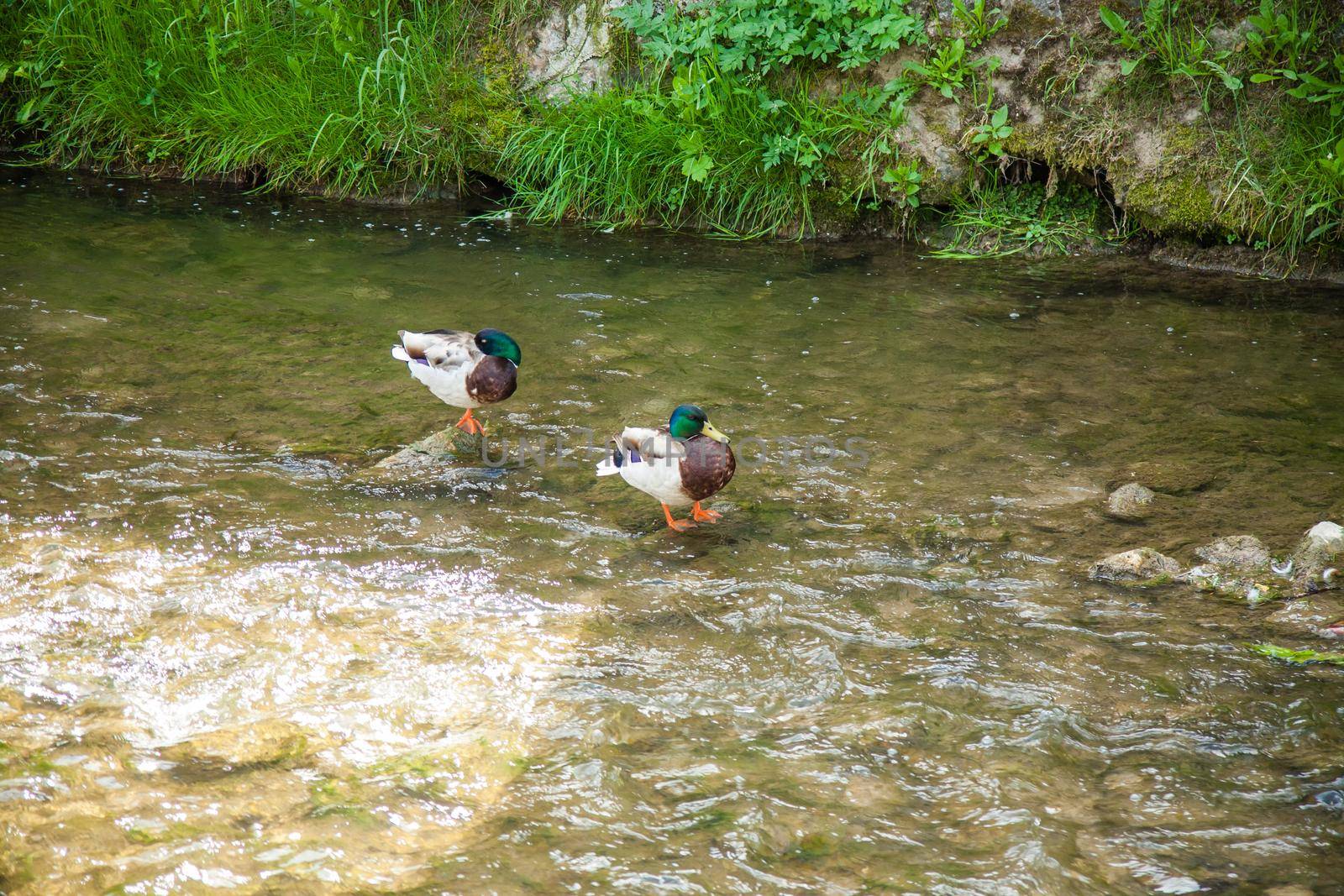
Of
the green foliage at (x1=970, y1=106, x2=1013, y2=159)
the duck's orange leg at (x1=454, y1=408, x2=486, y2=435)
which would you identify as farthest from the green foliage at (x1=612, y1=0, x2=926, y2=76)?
the duck's orange leg at (x1=454, y1=408, x2=486, y2=435)

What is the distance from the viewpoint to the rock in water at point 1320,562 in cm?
360

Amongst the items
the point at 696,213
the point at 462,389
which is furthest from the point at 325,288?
the point at 696,213

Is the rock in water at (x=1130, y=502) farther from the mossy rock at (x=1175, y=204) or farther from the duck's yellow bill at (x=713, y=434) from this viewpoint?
the mossy rock at (x=1175, y=204)

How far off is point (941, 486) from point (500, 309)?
Result: 117 inches

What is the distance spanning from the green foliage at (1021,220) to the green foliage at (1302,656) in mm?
4430

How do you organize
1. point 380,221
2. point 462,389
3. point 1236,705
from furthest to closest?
1. point 380,221
2. point 462,389
3. point 1236,705

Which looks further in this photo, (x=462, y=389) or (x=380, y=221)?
(x=380, y=221)

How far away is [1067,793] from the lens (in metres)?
2.73

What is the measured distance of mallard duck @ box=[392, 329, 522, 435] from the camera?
187 inches

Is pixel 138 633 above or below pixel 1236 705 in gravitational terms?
below

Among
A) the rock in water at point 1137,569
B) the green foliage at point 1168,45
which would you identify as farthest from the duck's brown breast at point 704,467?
the green foliage at point 1168,45

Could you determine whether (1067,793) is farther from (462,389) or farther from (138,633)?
(462,389)

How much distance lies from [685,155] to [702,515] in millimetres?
3904

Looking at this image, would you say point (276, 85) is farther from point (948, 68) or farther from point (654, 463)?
point (654, 463)
